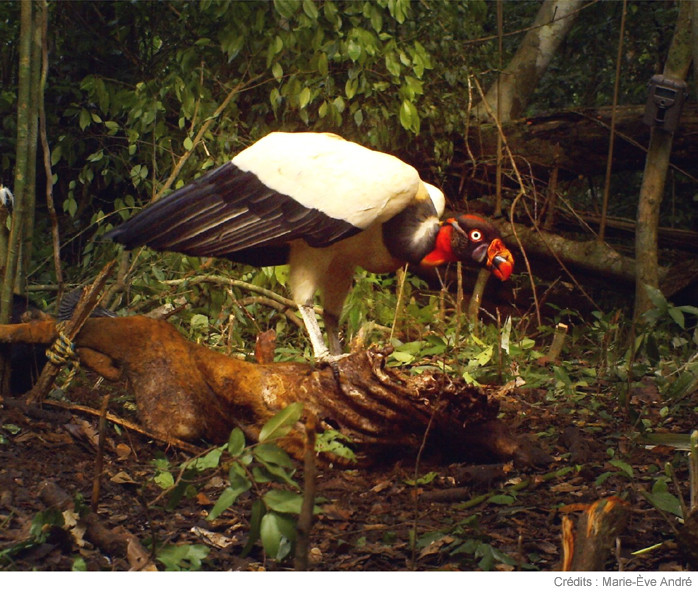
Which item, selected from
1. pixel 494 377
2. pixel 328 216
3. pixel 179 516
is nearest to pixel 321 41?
pixel 328 216

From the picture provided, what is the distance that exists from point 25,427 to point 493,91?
3192mm

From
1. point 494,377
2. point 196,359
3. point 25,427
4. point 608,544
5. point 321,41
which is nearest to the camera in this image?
point 608,544

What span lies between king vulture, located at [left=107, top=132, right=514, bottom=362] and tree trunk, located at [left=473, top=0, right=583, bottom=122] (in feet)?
7.04

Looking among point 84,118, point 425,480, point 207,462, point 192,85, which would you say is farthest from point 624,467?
point 84,118

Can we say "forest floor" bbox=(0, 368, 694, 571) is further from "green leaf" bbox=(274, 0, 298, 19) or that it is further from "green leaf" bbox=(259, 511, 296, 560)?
"green leaf" bbox=(274, 0, 298, 19)

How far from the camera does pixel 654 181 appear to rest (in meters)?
3.16

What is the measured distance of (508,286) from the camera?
4.40m

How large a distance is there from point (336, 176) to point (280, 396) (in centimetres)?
66

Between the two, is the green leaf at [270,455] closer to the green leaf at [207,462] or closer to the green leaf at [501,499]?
the green leaf at [207,462]

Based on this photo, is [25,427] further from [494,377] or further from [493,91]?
[493,91]

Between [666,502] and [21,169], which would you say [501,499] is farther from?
[21,169]

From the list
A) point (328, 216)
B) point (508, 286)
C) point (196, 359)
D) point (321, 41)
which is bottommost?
point (508, 286)

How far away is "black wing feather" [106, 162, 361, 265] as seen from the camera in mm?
2209

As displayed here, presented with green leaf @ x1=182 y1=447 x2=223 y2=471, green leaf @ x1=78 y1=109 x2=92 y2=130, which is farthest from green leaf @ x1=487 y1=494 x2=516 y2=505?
green leaf @ x1=78 y1=109 x2=92 y2=130
